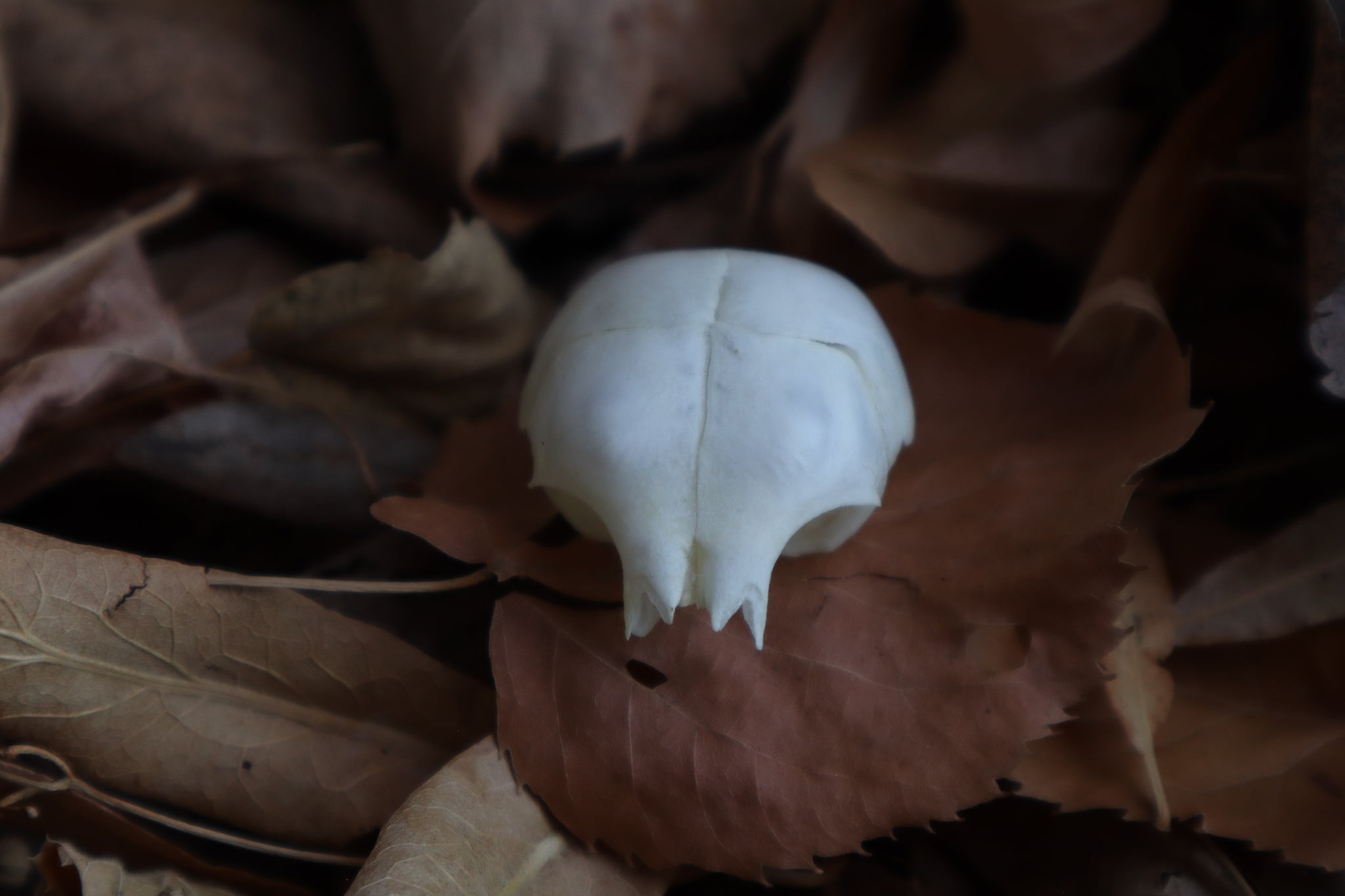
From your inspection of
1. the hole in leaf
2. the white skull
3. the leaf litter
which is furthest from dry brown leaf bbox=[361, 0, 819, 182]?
the hole in leaf

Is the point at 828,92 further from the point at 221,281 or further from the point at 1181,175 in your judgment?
the point at 221,281

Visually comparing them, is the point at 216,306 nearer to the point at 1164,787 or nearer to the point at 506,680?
the point at 506,680

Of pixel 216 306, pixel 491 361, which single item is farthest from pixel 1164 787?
pixel 216 306

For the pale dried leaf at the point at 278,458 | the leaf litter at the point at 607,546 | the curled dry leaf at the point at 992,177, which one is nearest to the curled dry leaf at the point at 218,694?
the leaf litter at the point at 607,546

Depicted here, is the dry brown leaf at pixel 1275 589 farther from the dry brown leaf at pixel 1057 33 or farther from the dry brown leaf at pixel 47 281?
the dry brown leaf at pixel 47 281

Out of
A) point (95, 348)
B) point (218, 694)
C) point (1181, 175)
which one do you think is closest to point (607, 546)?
point (218, 694)

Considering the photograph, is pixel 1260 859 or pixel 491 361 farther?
pixel 491 361
